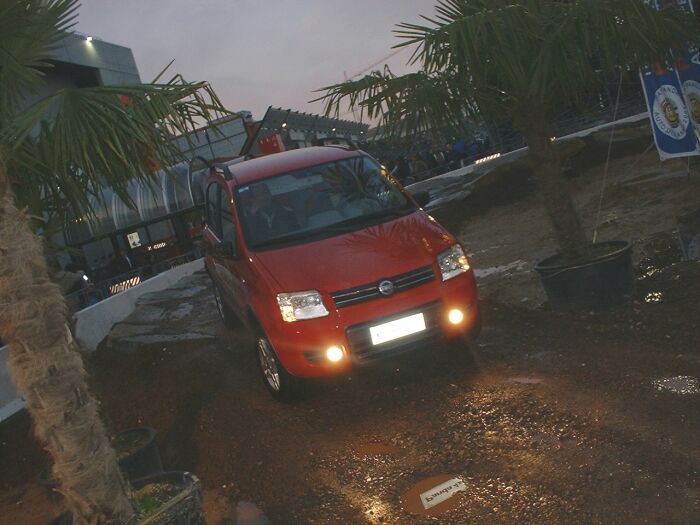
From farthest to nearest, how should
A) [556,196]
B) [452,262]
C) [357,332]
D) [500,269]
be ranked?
Answer: 1. [500,269]
2. [556,196]
3. [452,262]
4. [357,332]

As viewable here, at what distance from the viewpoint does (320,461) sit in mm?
4543

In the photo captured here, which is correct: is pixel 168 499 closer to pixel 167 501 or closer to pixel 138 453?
pixel 167 501

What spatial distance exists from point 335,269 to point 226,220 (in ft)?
6.35

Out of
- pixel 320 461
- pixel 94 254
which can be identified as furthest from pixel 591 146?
pixel 94 254

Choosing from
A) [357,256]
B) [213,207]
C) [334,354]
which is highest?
[213,207]

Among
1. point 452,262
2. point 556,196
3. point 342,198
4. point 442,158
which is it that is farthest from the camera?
point 442,158

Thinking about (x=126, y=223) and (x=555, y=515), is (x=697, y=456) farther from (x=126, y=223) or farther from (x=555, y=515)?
(x=126, y=223)

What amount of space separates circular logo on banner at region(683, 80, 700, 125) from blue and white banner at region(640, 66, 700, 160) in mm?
121

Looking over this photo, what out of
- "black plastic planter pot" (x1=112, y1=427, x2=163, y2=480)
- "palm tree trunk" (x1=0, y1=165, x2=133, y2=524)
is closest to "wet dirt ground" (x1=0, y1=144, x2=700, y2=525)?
"black plastic planter pot" (x1=112, y1=427, x2=163, y2=480)

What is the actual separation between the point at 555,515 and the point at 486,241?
812cm

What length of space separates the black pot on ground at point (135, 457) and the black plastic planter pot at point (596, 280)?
3898 mm

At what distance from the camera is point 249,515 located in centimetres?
404

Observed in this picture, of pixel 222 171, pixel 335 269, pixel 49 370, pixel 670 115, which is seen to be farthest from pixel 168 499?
pixel 670 115

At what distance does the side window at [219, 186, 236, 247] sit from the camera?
6.23m
